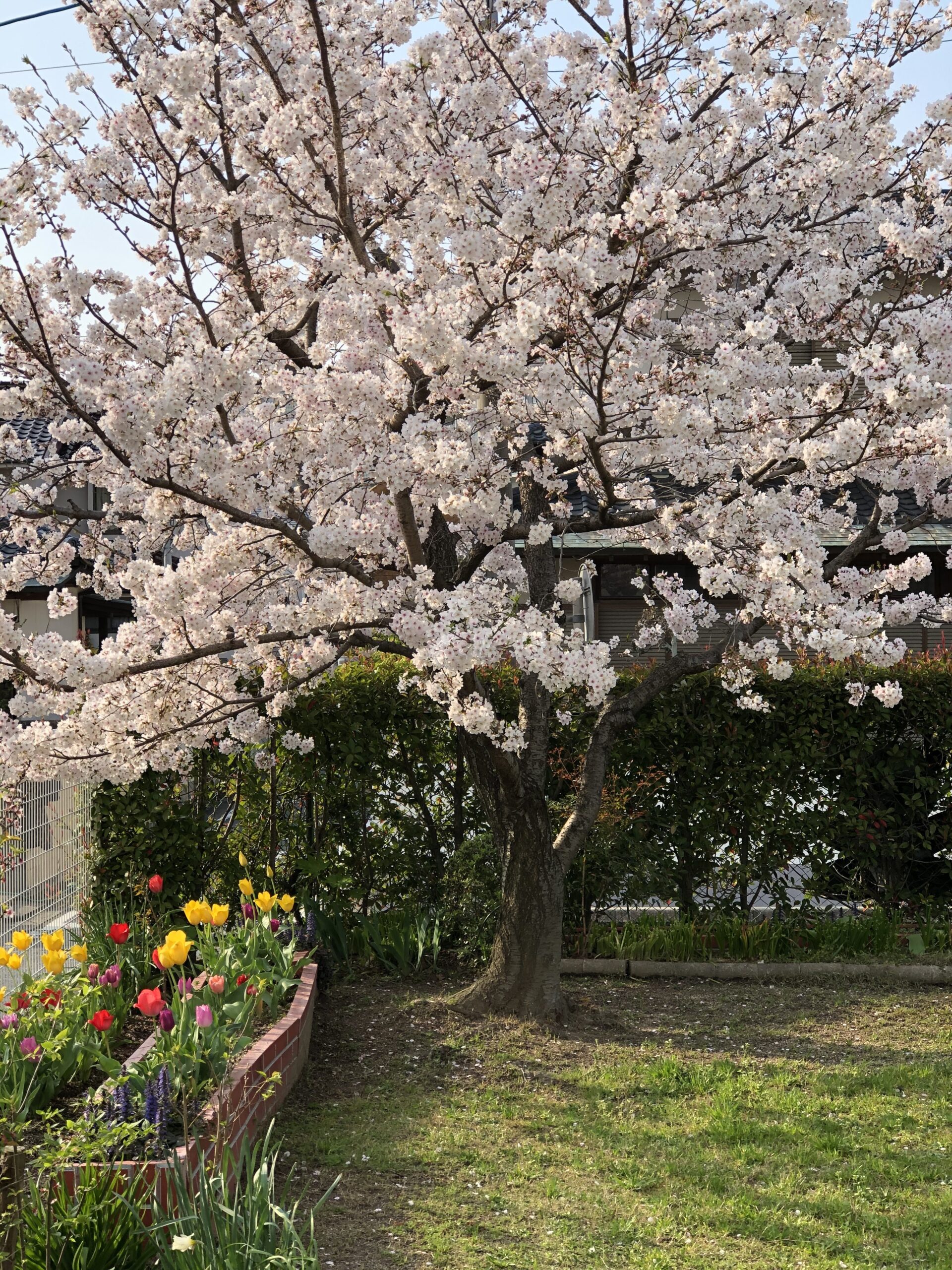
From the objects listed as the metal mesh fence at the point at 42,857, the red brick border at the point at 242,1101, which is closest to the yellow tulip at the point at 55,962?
the red brick border at the point at 242,1101

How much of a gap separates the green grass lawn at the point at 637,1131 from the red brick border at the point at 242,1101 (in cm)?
16

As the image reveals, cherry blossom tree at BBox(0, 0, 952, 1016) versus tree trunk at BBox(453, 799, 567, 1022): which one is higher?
cherry blossom tree at BBox(0, 0, 952, 1016)

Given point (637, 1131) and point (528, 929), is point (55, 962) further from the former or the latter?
point (528, 929)

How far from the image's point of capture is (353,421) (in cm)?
506

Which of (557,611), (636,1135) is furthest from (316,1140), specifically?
(557,611)

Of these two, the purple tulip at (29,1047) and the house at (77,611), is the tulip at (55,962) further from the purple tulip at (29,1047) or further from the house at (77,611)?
the house at (77,611)

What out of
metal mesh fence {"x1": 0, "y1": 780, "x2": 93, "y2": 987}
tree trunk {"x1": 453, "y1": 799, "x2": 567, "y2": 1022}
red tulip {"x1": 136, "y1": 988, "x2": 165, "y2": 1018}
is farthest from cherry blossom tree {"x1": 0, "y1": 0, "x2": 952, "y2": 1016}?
red tulip {"x1": 136, "y1": 988, "x2": 165, "y2": 1018}

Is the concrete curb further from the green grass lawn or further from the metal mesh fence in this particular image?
the metal mesh fence

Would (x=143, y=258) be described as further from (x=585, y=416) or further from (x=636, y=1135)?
(x=636, y=1135)

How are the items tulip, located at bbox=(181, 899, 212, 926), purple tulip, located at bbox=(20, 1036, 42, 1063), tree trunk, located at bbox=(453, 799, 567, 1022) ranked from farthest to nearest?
tree trunk, located at bbox=(453, 799, 567, 1022) → tulip, located at bbox=(181, 899, 212, 926) → purple tulip, located at bbox=(20, 1036, 42, 1063)

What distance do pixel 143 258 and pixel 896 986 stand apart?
216 inches

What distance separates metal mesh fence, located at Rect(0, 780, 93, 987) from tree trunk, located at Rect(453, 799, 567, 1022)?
2.37 meters

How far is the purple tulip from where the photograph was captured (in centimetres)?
363

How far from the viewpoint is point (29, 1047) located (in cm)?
364
